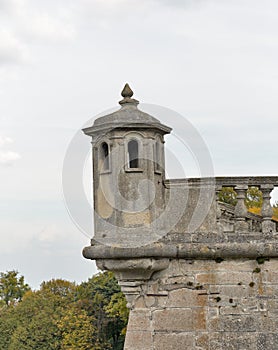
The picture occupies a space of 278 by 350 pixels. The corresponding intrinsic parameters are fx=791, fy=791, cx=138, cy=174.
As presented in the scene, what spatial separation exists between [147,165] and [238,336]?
2.29 m

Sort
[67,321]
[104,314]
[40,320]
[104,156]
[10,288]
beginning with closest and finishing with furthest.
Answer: [104,156]
[67,321]
[104,314]
[40,320]
[10,288]

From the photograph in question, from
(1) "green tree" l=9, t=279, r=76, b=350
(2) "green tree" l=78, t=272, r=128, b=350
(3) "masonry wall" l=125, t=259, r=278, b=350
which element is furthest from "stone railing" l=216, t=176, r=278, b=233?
(1) "green tree" l=9, t=279, r=76, b=350

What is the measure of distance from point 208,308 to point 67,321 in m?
39.7

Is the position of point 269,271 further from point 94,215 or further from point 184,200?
point 94,215

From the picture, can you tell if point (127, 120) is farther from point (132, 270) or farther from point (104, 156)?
point (132, 270)

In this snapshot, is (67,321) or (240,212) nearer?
(240,212)

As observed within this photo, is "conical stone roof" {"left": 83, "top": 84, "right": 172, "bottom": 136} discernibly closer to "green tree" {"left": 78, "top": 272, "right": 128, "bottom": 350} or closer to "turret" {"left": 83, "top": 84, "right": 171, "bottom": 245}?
"turret" {"left": 83, "top": 84, "right": 171, "bottom": 245}

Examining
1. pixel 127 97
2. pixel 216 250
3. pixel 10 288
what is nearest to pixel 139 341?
pixel 216 250

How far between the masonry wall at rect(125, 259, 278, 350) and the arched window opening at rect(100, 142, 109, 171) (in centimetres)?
140

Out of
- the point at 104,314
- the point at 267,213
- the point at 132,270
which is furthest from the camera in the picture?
the point at 104,314

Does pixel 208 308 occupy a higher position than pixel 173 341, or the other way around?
pixel 208 308

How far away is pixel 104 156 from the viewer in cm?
959

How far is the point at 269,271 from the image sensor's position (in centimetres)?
944

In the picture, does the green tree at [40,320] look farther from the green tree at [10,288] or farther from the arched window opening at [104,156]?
the arched window opening at [104,156]
